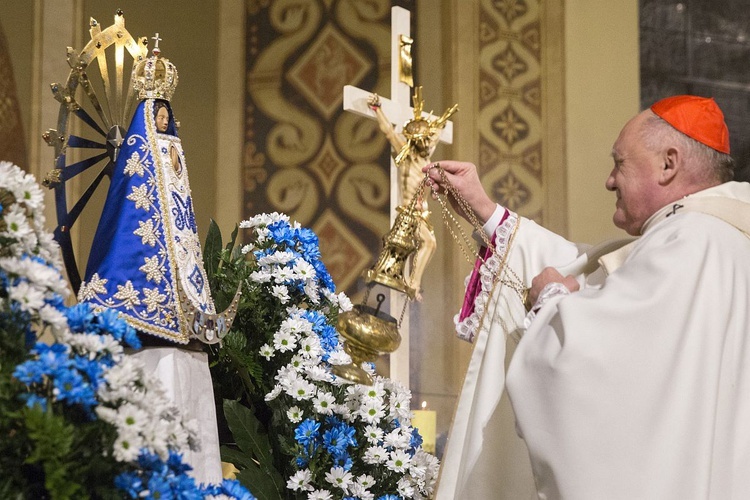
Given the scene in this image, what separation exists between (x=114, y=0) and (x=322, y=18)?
116 cm

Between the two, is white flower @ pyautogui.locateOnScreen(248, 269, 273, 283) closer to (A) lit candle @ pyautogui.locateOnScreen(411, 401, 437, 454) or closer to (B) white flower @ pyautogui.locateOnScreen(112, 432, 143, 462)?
(A) lit candle @ pyautogui.locateOnScreen(411, 401, 437, 454)

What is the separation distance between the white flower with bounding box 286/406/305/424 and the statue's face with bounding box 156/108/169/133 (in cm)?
90

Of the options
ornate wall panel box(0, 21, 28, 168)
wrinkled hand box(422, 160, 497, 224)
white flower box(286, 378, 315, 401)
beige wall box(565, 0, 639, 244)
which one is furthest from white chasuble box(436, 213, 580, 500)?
ornate wall panel box(0, 21, 28, 168)

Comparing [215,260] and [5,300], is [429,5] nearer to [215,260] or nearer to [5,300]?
[215,260]

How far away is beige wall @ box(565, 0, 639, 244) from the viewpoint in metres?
6.13

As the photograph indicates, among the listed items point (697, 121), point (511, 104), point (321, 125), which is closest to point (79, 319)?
point (697, 121)

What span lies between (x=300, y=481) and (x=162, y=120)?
108 centimetres

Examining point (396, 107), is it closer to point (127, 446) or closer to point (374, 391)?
point (374, 391)

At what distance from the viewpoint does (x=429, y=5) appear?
6141mm

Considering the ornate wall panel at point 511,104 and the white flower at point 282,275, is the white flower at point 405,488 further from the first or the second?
the ornate wall panel at point 511,104

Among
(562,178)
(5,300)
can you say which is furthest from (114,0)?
(5,300)

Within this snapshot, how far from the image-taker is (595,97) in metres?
6.24

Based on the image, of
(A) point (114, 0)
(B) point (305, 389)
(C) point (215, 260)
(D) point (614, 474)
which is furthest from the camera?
(A) point (114, 0)

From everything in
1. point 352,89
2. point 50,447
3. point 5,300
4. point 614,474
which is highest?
point 352,89
